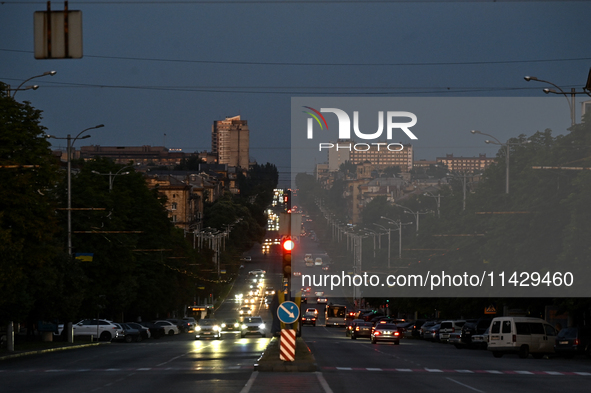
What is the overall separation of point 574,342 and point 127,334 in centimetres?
3705

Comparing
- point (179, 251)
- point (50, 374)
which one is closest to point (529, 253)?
point (50, 374)

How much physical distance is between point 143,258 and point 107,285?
14.9 meters

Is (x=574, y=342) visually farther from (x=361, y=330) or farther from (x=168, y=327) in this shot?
(x=168, y=327)

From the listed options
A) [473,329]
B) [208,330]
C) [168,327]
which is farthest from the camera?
[168,327]

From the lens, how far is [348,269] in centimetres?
14238

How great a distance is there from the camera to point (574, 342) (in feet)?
138

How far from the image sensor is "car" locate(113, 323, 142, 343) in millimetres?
67800

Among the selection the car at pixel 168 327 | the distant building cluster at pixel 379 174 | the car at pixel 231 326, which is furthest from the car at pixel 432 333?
the distant building cluster at pixel 379 174

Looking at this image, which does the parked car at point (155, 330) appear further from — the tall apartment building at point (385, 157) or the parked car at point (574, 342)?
the tall apartment building at point (385, 157)

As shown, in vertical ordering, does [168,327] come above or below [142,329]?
below

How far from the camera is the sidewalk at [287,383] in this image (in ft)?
71.6

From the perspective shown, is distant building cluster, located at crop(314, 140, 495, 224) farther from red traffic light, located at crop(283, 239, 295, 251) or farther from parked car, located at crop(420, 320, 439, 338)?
red traffic light, located at crop(283, 239, 295, 251)

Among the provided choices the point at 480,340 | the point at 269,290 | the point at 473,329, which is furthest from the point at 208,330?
the point at 269,290

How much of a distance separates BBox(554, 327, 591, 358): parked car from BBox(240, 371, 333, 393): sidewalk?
739 inches
